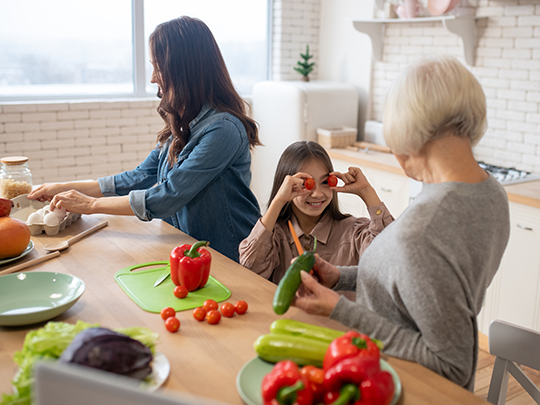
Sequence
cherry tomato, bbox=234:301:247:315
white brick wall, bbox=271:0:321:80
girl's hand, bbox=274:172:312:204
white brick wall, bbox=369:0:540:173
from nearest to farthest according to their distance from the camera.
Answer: cherry tomato, bbox=234:301:247:315 < girl's hand, bbox=274:172:312:204 < white brick wall, bbox=369:0:540:173 < white brick wall, bbox=271:0:321:80

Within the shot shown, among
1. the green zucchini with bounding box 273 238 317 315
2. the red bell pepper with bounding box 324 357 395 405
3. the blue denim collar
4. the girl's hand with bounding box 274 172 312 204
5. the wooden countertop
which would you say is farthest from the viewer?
the wooden countertop

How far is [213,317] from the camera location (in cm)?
130

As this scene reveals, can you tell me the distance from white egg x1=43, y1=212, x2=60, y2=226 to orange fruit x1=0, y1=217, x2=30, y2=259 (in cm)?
26

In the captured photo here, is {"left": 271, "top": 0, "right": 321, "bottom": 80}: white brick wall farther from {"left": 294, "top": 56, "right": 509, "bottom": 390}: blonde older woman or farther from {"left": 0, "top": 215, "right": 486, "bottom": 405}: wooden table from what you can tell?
{"left": 294, "top": 56, "right": 509, "bottom": 390}: blonde older woman

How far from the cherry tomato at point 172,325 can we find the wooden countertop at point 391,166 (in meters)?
2.13

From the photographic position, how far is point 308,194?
191 centimetres

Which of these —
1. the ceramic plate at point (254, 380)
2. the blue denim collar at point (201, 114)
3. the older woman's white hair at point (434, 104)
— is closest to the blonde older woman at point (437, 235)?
the older woman's white hair at point (434, 104)

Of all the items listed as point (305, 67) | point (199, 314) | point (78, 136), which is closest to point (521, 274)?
point (199, 314)

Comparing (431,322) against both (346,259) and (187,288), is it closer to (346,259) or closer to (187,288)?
(187,288)

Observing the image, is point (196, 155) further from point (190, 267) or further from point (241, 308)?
point (241, 308)

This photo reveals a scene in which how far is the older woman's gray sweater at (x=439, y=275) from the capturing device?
1.06 meters

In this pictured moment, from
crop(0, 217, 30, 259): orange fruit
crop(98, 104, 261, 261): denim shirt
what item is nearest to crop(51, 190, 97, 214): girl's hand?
crop(98, 104, 261, 261): denim shirt

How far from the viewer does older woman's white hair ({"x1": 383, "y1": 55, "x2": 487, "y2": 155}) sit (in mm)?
1068

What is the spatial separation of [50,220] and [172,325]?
0.96m
